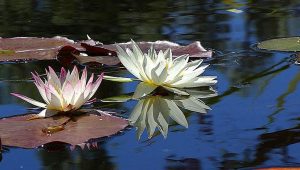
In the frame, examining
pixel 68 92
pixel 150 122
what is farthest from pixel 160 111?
pixel 68 92

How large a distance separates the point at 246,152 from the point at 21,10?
2128 millimetres

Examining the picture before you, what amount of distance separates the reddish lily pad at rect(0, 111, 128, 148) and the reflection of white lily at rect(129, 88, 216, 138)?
1.7 inches

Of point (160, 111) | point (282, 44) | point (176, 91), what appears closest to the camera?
point (160, 111)

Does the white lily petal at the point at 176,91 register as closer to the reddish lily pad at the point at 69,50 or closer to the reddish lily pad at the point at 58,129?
the reddish lily pad at the point at 58,129

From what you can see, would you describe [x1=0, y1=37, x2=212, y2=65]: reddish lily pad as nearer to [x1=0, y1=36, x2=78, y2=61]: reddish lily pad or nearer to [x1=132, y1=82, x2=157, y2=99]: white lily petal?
[x1=0, y1=36, x2=78, y2=61]: reddish lily pad

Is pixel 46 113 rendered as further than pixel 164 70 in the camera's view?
No

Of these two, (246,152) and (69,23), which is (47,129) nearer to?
(246,152)

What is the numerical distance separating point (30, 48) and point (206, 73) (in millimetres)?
618

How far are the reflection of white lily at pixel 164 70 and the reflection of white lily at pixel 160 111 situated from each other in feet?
0.11

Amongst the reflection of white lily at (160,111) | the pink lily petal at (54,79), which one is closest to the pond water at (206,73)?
the reflection of white lily at (160,111)

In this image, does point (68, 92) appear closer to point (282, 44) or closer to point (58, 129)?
point (58, 129)

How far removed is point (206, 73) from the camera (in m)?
1.80

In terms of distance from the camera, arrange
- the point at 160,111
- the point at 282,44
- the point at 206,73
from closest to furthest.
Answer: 1. the point at 160,111
2. the point at 206,73
3. the point at 282,44

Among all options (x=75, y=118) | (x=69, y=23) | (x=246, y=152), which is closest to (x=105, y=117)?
(x=75, y=118)
